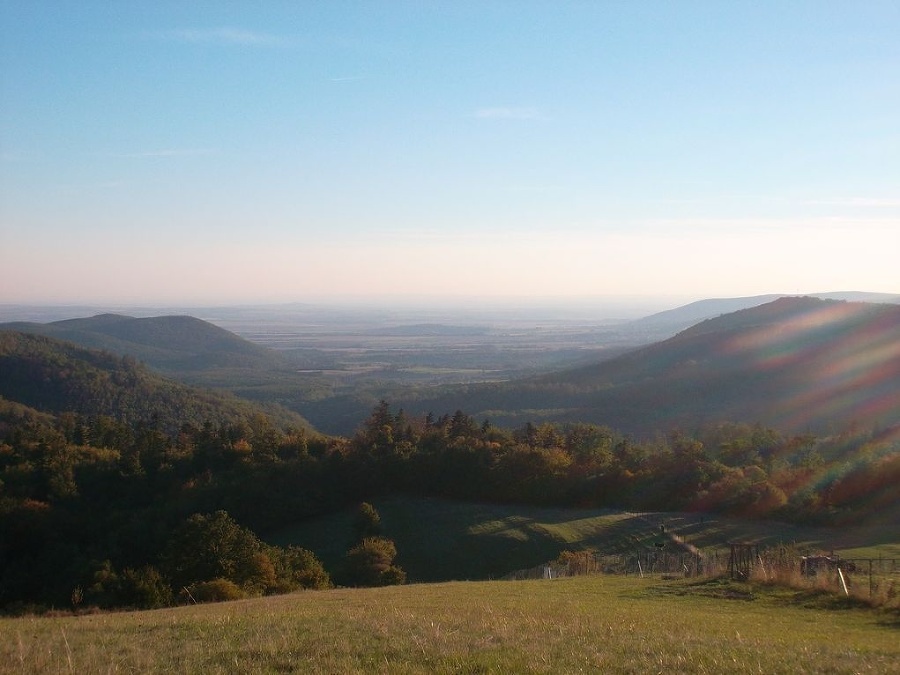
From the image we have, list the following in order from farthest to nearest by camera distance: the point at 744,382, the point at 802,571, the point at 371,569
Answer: the point at 744,382
the point at 371,569
the point at 802,571

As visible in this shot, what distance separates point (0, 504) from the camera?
55.9m

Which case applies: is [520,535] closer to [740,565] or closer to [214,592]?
[214,592]

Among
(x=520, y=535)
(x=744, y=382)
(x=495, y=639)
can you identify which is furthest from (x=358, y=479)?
(x=744, y=382)

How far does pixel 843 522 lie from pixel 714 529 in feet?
26.8

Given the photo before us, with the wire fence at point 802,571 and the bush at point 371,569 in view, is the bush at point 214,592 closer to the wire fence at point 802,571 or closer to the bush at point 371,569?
the bush at point 371,569

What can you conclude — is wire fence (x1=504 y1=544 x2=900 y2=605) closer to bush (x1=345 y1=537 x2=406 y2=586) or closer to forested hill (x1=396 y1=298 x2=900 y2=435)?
bush (x1=345 y1=537 x2=406 y2=586)

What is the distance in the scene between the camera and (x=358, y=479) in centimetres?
6212

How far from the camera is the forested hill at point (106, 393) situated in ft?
386

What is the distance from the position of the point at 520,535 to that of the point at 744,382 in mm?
76564

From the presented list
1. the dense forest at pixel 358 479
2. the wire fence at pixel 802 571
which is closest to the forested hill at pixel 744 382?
the dense forest at pixel 358 479

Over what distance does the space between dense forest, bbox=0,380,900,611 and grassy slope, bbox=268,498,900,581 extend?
330 cm

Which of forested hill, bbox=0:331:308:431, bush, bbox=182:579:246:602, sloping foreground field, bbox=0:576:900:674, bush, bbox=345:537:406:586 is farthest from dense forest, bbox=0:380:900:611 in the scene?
forested hill, bbox=0:331:308:431

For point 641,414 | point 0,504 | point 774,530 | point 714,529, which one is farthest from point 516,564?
point 641,414

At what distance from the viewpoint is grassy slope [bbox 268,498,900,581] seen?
39375 mm
